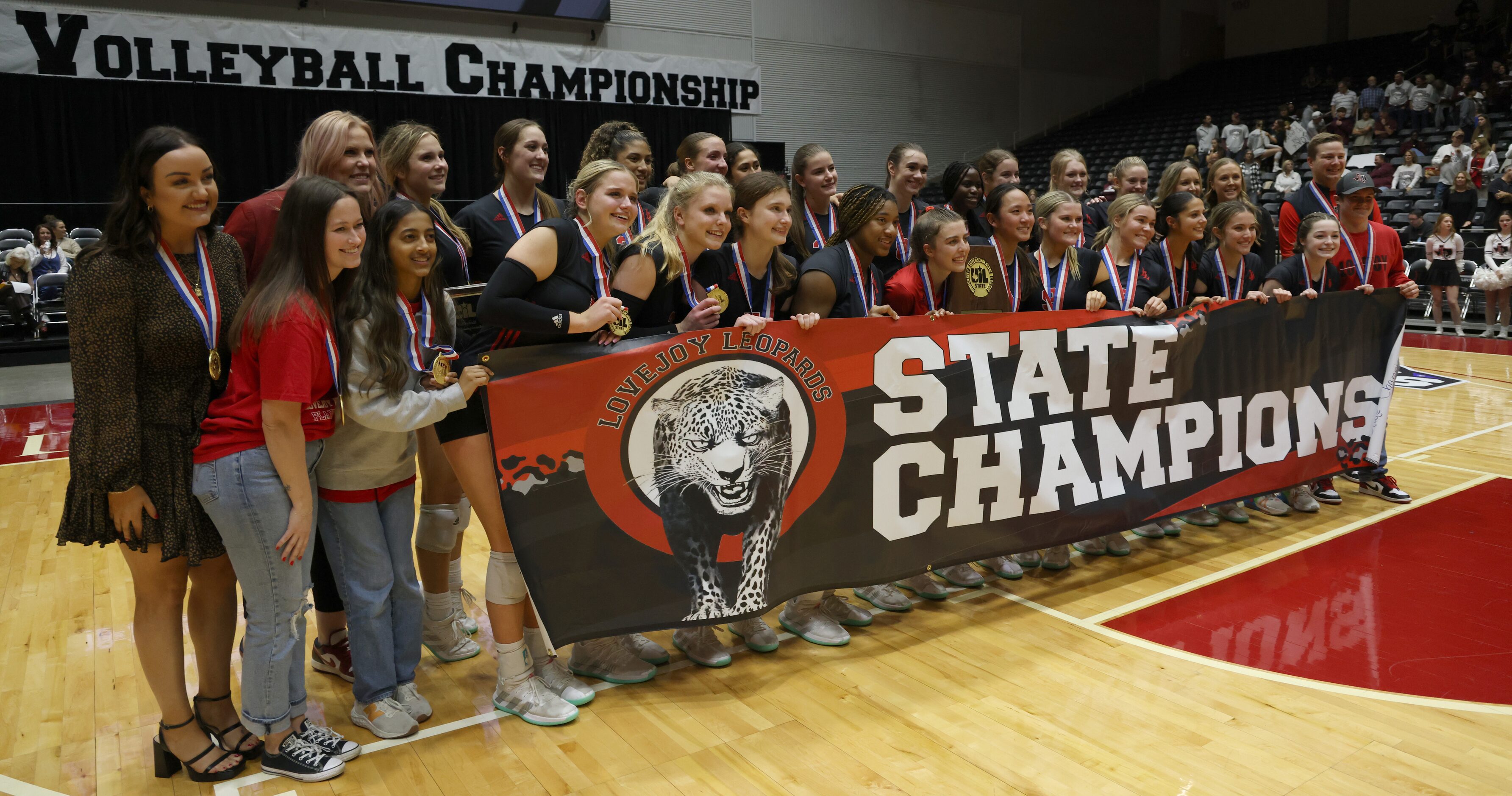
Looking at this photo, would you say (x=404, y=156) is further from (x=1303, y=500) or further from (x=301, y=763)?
(x=1303, y=500)

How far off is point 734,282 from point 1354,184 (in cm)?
388

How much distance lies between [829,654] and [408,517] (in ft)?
5.17

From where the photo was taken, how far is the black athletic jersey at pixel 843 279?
355 cm

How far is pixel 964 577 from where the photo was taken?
13.5 ft

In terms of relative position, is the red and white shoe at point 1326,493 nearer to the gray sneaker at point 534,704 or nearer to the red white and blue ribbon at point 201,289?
the gray sneaker at point 534,704

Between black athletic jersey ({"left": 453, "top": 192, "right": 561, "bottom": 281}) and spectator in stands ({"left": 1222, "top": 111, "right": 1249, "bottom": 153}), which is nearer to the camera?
black athletic jersey ({"left": 453, "top": 192, "right": 561, "bottom": 281})

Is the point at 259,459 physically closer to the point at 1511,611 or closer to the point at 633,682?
the point at 633,682

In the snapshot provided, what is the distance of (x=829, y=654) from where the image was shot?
3.46 metres

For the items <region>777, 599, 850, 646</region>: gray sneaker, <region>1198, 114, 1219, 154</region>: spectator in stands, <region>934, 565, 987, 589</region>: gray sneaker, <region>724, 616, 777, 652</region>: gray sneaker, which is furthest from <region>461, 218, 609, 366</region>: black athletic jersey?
<region>1198, 114, 1219, 154</region>: spectator in stands

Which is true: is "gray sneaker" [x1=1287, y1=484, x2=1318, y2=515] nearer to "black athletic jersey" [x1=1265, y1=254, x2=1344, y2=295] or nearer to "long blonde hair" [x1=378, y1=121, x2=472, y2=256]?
Answer: "black athletic jersey" [x1=1265, y1=254, x2=1344, y2=295]

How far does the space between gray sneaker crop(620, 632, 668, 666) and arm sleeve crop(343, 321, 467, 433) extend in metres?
1.17

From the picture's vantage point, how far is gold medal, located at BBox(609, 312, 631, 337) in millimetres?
2977

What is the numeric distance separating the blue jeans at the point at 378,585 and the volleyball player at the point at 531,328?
234 mm

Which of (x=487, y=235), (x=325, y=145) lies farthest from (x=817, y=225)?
(x=325, y=145)
